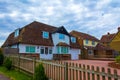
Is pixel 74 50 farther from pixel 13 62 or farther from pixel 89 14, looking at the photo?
pixel 13 62

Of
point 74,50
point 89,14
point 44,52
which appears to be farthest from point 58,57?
point 89,14

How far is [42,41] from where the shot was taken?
90.6 feet

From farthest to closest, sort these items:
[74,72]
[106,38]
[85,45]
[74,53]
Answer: [106,38], [85,45], [74,53], [74,72]

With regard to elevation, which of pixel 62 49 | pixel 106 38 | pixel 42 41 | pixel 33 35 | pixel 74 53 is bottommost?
pixel 74 53

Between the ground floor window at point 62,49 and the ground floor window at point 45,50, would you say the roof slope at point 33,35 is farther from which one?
the ground floor window at point 62,49

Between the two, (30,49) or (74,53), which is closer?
(30,49)

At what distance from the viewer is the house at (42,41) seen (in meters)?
25.2

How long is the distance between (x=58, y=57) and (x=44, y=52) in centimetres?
398

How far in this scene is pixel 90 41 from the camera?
49719 mm

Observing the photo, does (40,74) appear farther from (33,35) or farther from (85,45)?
(85,45)

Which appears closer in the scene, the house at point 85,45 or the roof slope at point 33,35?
the roof slope at point 33,35

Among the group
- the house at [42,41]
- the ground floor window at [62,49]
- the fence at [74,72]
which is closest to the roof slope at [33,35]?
the house at [42,41]

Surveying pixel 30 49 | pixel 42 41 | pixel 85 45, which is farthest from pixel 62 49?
pixel 85 45

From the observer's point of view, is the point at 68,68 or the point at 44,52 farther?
the point at 44,52
